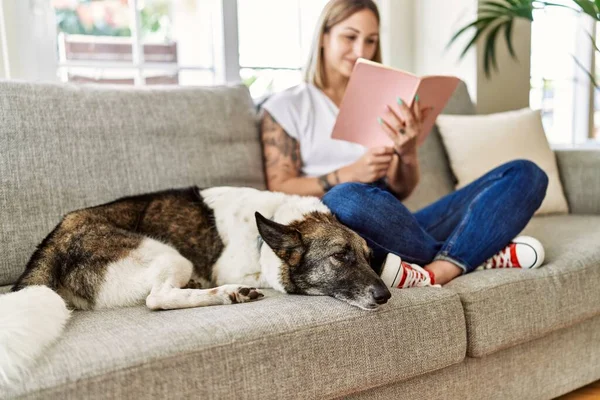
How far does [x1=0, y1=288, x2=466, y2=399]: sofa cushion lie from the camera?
1075 mm

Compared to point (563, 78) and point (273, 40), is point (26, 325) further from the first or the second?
point (563, 78)

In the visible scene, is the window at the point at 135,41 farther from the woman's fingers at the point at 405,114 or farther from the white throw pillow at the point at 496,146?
the woman's fingers at the point at 405,114

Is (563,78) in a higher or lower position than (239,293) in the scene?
higher

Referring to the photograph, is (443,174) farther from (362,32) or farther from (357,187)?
(357,187)

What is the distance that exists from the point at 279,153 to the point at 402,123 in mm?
516

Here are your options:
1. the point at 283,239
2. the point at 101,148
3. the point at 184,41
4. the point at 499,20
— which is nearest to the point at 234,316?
the point at 283,239

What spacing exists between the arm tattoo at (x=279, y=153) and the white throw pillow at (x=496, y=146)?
2.97ft

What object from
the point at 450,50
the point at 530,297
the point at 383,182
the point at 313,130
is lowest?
the point at 530,297

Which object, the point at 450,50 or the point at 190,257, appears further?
the point at 450,50

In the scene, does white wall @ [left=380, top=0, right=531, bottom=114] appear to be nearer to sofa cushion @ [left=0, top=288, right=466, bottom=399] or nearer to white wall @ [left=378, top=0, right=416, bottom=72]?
white wall @ [left=378, top=0, right=416, bottom=72]

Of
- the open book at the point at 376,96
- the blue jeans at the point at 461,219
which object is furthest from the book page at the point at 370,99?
the blue jeans at the point at 461,219

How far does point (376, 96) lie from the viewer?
189 cm

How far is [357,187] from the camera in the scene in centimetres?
170

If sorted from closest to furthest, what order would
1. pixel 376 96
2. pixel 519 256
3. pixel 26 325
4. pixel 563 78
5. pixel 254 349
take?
pixel 26 325 → pixel 254 349 → pixel 519 256 → pixel 376 96 → pixel 563 78
